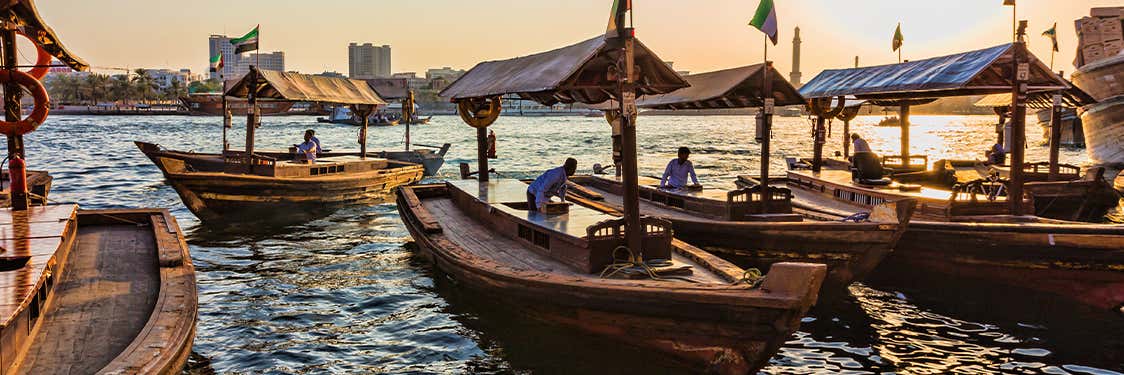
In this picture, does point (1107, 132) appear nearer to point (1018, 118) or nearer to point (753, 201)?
point (1018, 118)

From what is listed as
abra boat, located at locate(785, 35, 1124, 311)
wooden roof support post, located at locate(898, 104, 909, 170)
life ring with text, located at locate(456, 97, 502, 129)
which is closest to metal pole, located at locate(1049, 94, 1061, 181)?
abra boat, located at locate(785, 35, 1124, 311)

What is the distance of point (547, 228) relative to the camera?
35.6 ft

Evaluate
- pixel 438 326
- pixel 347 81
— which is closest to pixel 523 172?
pixel 347 81

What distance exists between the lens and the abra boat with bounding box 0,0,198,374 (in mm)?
6426

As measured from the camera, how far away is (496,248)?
12156mm

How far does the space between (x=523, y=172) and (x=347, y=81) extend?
1711 cm

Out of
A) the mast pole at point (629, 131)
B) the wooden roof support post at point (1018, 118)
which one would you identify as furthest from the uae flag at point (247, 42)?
the wooden roof support post at point (1018, 118)

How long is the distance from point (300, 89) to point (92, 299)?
15701 mm

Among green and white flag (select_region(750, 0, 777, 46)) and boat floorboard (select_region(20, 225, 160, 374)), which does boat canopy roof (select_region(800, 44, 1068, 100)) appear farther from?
boat floorboard (select_region(20, 225, 160, 374))

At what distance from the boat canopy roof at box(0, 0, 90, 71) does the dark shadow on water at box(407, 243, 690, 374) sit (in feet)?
23.6

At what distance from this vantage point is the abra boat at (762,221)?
1139 centimetres

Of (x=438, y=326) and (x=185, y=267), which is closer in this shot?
(x=185, y=267)

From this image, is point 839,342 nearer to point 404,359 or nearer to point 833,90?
point 404,359

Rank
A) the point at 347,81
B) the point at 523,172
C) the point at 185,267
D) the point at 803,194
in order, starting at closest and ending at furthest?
the point at 185,267, the point at 803,194, the point at 347,81, the point at 523,172
